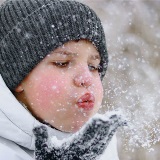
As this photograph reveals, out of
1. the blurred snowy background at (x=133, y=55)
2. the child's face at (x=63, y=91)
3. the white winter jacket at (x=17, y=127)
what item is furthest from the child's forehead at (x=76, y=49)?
the blurred snowy background at (x=133, y=55)

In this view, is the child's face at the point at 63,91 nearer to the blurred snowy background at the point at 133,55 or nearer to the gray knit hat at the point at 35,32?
the gray knit hat at the point at 35,32

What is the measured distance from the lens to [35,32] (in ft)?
6.50

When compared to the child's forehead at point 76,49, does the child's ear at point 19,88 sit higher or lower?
lower

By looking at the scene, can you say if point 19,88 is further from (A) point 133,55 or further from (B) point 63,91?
(A) point 133,55

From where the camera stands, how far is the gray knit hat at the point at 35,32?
1.95 m

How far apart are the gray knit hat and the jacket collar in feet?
0.50

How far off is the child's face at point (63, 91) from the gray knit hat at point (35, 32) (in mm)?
64

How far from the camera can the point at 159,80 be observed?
6668 millimetres

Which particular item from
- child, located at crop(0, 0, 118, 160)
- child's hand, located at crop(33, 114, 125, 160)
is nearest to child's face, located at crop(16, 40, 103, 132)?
child, located at crop(0, 0, 118, 160)

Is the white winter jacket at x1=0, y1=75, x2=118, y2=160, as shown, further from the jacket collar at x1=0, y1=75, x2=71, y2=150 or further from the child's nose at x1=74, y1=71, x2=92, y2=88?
the child's nose at x1=74, y1=71, x2=92, y2=88

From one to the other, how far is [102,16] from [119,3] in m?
0.46

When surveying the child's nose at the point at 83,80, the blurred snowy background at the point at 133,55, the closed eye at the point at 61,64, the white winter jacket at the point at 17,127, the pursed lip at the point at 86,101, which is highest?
the closed eye at the point at 61,64

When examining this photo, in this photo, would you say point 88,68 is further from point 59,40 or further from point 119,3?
point 119,3

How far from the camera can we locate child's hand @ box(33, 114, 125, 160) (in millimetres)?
1616
